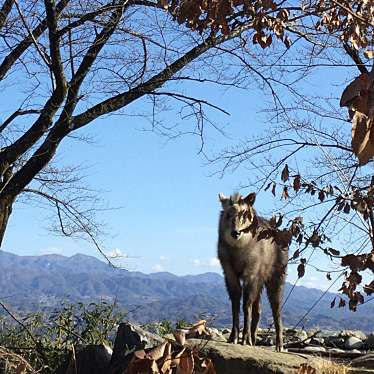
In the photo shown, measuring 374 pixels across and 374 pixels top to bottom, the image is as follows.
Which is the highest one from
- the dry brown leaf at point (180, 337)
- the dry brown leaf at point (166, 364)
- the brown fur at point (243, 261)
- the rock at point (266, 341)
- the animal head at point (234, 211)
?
the animal head at point (234, 211)

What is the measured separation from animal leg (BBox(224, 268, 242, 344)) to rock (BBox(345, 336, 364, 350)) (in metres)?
3.28

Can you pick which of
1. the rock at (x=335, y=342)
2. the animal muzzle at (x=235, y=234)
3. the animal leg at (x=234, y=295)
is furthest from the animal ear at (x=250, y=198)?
the rock at (x=335, y=342)

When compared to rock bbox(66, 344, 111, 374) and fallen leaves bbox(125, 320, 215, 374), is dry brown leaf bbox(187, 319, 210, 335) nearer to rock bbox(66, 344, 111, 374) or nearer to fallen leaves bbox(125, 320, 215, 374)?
fallen leaves bbox(125, 320, 215, 374)

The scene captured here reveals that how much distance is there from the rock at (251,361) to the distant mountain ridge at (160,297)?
13.9 inches

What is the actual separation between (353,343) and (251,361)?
16.3 ft

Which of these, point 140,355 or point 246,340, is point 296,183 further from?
point 246,340

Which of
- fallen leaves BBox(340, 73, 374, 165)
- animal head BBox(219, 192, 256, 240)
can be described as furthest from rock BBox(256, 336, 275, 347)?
fallen leaves BBox(340, 73, 374, 165)

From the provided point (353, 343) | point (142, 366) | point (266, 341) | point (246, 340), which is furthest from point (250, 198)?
point (142, 366)

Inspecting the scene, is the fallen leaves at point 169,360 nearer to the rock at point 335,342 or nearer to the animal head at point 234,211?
the animal head at point 234,211

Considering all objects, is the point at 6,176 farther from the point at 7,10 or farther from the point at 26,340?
the point at 26,340

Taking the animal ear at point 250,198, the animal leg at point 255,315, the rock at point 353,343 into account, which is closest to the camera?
the animal ear at point 250,198

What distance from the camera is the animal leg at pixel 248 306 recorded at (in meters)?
8.41

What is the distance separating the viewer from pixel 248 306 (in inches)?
337

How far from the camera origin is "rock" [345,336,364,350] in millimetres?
11180
